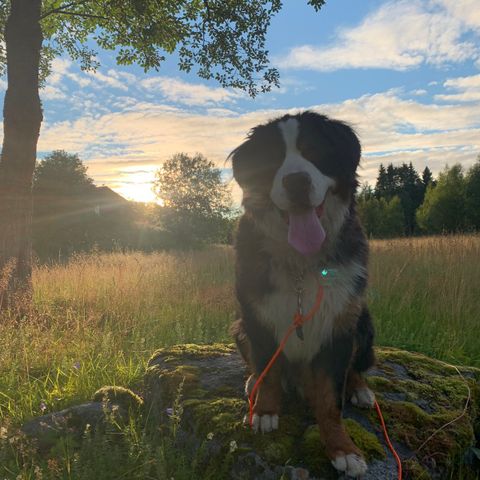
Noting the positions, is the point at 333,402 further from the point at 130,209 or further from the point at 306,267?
the point at 130,209

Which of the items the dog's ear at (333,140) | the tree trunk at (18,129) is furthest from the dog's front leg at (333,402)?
the tree trunk at (18,129)

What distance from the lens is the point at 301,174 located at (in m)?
2.33

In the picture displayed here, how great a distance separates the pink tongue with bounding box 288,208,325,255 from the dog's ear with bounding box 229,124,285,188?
0.34 m

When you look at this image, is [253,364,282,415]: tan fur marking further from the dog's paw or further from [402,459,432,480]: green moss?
[402,459,432,480]: green moss

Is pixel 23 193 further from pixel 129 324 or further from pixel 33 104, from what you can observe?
pixel 129 324

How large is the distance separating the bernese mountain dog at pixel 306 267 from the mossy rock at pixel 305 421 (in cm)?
13

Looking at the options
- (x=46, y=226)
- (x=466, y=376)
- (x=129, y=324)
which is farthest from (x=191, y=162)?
(x=466, y=376)

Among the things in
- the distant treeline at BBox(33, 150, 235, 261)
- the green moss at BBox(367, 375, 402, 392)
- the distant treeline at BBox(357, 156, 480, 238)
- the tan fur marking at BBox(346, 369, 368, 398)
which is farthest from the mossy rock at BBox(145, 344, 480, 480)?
the distant treeline at BBox(357, 156, 480, 238)

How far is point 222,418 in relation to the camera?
2.51 m

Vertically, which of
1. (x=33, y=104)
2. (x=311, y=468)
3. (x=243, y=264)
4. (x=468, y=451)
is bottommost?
(x=468, y=451)

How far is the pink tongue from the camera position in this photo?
96.3 inches

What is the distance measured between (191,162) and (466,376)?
131 ft

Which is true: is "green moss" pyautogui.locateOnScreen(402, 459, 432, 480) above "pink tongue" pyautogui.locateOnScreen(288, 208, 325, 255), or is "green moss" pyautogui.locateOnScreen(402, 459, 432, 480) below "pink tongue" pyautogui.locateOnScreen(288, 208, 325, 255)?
below

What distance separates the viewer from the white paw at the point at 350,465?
81.0 inches
